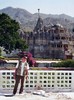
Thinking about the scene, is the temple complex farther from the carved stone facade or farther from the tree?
the tree

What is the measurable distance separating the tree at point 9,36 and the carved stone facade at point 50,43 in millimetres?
14111

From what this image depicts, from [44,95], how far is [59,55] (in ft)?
147

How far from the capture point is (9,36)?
40.8 meters

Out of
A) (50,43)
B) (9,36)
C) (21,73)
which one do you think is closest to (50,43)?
(50,43)

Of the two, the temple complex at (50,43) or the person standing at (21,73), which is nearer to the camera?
the person standing at (21,73)

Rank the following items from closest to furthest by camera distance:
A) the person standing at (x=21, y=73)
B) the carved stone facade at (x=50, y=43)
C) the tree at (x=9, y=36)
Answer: the person standing at (x=21, y=73) → the tree at (x=9, y=36) → the carved stone facade at (x=50, y=43)

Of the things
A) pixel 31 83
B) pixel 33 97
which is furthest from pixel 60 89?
pixel 33 97

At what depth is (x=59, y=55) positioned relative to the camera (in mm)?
53969

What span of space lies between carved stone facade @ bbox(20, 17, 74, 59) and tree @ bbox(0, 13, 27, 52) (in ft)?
46.3

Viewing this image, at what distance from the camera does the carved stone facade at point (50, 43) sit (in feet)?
183

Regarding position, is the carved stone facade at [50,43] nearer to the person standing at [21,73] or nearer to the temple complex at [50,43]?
the temple complex at [50,43]

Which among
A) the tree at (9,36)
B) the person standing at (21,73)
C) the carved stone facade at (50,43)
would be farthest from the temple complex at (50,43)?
the person standing at (21,73)

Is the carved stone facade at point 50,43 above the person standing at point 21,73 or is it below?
below

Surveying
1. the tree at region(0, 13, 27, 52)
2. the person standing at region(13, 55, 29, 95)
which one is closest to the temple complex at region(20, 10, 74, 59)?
the tree at region(0, 13, 27, 52)
